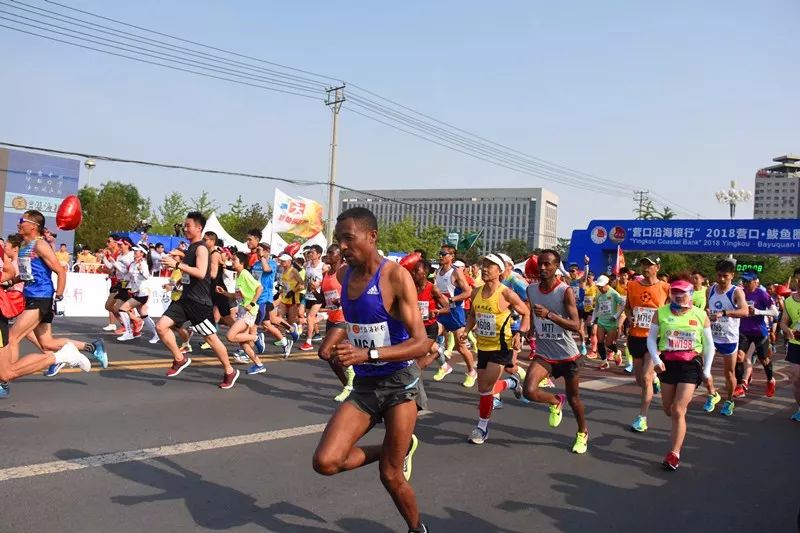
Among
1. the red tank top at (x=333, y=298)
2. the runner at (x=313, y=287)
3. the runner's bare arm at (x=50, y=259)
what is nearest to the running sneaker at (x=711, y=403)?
the red tank top at (x=333, y=298)

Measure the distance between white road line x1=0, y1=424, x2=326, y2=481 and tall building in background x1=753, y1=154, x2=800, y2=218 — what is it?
176m

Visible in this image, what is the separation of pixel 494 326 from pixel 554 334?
0.65 meters

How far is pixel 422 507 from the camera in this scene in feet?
15.8

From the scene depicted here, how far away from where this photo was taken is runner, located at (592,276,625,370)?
13203 millimetres

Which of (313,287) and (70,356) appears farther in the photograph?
(313,287)

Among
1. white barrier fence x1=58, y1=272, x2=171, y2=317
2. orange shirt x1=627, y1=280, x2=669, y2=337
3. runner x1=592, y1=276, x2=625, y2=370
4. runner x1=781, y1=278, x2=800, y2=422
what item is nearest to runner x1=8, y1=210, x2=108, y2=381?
orange shirt x1=627, y1=280, x2=669, y2=337

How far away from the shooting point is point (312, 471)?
215 inches

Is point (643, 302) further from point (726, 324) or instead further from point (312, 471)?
point (312, 471)

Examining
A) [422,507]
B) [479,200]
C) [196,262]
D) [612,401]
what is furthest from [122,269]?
[479,200]

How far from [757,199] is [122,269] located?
18578 cm

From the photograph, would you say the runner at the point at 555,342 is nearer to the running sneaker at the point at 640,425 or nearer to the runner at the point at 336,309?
the running sneaker at the point at 640,425

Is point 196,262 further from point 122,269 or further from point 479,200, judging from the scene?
point 479,200

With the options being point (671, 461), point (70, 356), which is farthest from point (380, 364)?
point (70, 356)

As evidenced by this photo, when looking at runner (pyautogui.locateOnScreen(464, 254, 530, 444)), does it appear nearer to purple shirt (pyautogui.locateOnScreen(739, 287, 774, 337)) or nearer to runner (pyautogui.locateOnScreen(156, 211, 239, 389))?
runner (pyautogui.locateOnScreen(156, 211, 239, 389))
